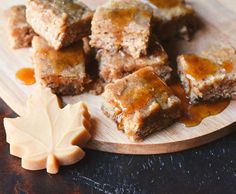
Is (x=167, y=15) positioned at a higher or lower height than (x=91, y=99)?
higher

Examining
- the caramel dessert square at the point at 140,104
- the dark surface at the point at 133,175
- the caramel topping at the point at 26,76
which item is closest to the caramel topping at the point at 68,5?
the caramel topping at the point at 26,76

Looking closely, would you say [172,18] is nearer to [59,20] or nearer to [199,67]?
[199,67]

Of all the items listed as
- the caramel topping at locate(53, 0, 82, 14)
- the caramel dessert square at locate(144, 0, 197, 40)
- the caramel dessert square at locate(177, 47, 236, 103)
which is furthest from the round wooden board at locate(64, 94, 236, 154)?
the caramel dessert square at locate(144, 0, 197, 40)

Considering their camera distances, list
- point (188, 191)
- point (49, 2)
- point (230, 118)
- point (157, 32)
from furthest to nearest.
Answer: point (157, 32) < point (49, 2) < point (230, 118) < point (188, 191)

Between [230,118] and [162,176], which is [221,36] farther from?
[162,176]

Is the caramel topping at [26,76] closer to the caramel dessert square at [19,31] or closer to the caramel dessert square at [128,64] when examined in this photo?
the caramel dessert square at [19,31]

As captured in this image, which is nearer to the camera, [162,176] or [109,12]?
[162,176]

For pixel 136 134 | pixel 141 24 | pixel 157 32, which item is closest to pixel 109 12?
pixel 141 24
